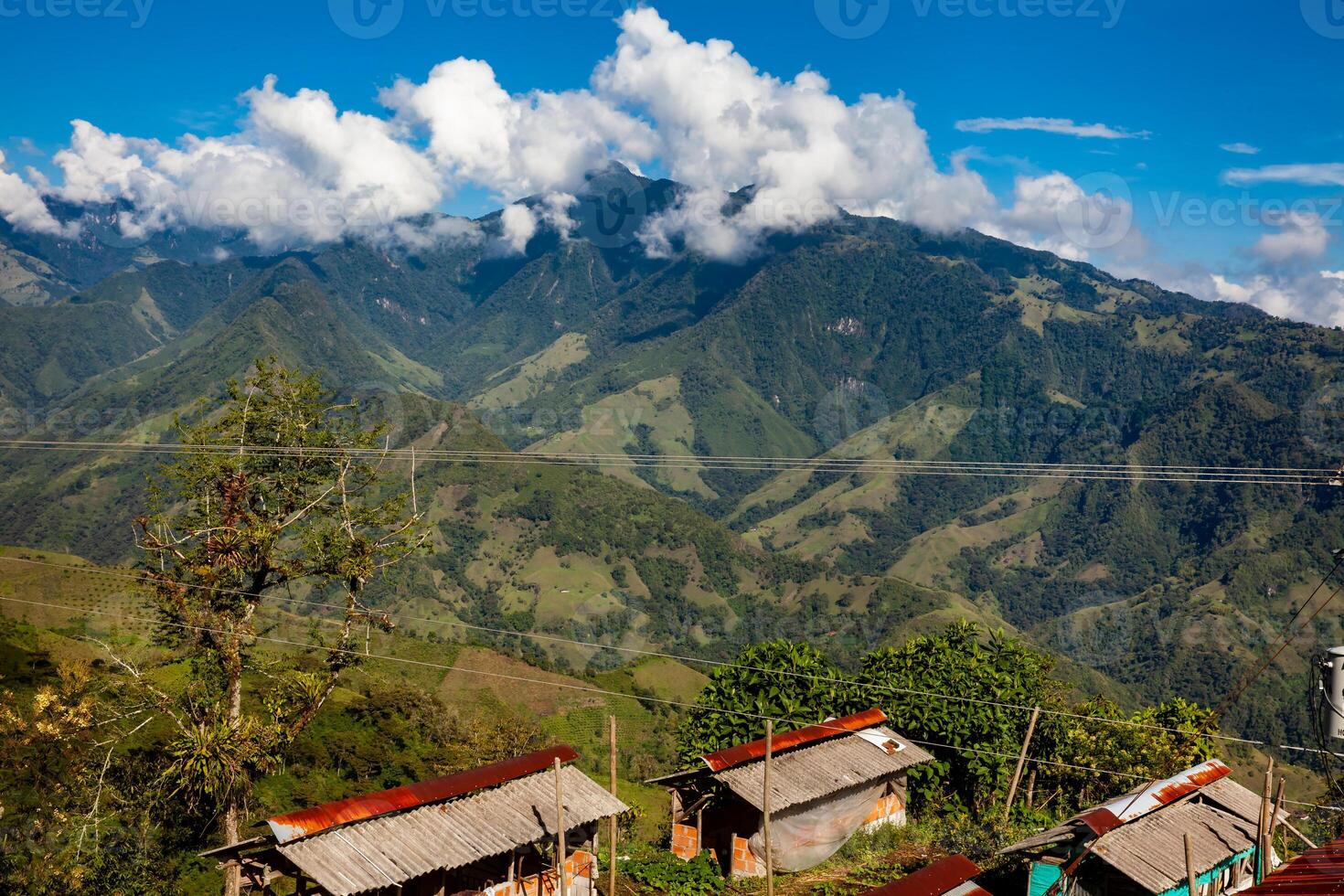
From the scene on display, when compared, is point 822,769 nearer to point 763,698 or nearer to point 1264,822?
point 763,698

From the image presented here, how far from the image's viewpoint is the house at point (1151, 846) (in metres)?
19.9

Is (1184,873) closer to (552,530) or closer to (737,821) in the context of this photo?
(737,821)

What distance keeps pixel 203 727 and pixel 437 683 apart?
63.7 meters

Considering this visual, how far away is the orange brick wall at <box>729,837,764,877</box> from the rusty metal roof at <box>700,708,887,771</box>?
1.92 metres

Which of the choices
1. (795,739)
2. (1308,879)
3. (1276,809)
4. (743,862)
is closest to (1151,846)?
(1276,809)

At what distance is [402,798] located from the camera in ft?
61.7

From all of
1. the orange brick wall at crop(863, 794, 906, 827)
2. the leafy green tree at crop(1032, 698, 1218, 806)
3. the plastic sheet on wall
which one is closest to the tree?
the plastic sheet on wall

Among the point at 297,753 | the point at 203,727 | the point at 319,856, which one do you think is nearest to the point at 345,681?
the point at 297,753

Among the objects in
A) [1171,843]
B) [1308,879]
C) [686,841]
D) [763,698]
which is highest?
[1308,879]

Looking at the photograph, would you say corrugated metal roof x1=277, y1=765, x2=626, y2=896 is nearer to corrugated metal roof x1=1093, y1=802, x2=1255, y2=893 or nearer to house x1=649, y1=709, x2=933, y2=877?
house x1=649, y1=709, x2=933, y2=877

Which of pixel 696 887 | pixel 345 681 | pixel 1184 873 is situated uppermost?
pixel 1184 873

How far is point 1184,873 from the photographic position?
20.3m

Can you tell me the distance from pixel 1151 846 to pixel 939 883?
17.8ft

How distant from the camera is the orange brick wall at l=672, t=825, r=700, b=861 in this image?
2445cm
